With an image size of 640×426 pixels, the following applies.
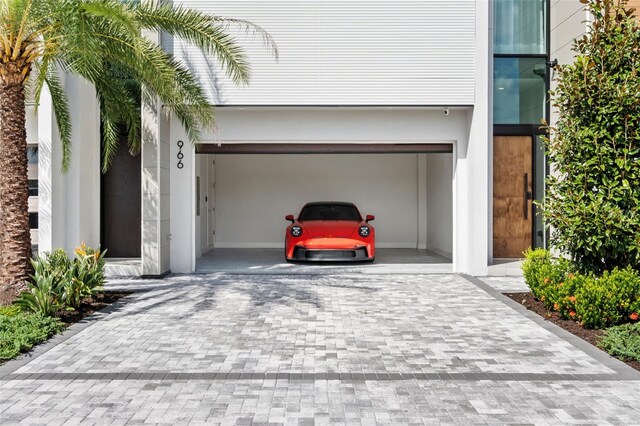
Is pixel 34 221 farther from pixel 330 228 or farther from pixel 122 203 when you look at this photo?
pixel 330 228

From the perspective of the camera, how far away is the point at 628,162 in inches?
260

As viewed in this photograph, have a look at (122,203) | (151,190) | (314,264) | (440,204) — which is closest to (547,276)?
(314,264)

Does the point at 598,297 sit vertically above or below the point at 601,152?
below

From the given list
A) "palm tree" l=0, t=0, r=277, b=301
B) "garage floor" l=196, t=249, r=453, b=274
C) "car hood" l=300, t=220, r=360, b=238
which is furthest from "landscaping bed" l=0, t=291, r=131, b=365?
"car hood" l=300, t=220, r=360, b=238

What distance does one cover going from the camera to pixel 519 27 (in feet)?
39.7

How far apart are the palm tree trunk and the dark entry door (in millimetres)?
4608

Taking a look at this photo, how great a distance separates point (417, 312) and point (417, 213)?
30.0 feet

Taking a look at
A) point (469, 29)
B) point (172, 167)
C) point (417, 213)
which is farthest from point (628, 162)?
point (417, 213)

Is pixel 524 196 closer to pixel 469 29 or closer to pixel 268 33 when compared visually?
pixel 469 29

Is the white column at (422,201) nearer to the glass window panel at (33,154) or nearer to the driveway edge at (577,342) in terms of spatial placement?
the driveway edge at (577,342)

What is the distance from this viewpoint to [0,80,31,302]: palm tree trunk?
23.7 ft

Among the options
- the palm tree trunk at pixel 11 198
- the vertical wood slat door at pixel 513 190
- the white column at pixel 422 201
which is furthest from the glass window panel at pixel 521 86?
the palm tree trunk at pixel 11 198

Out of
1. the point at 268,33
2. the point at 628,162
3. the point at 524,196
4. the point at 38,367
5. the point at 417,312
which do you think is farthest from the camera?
the point at 524,196

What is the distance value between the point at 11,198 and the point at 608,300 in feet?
23.0
